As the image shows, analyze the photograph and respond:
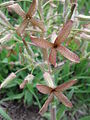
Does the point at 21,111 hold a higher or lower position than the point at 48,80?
lower

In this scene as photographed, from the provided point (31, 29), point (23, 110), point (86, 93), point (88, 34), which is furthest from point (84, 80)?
point (31, 29)

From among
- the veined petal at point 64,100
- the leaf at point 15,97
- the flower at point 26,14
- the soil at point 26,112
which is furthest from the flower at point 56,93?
the soil at point 26,112

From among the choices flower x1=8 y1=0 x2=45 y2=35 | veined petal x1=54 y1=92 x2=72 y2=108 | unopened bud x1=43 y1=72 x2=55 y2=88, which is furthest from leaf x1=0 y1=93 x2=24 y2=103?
flower x1=8 y1=0 x2=45 y2=35

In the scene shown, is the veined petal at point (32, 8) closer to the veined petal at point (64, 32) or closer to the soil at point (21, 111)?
the veined petal at point (64, 32)

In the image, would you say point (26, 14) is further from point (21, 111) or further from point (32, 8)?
point (21, 111)

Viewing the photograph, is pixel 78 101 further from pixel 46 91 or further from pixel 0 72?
pixel 46 91

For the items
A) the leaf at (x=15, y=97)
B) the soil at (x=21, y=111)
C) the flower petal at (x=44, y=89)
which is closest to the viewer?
the flower petal at (x=44, y=89)

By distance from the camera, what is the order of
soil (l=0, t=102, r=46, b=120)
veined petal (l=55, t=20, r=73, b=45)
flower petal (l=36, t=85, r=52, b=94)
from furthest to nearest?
1. soil (l=0, t=102, r=46, b=120)
2. flower petal (l=36, t=85, r=52, b=94)
3. veined petal (l=55, t=20, r=73, b=45)

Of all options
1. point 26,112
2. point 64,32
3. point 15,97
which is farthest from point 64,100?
point 26,112

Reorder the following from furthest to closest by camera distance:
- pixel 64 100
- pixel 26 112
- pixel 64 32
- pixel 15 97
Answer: pixel 26 112 < pixel 15 97 < pixel 64 100 < pixel 64 32

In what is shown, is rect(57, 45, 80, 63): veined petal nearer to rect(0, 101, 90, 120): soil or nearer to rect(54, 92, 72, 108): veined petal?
rect(54, 92, 72, 108): veined petal

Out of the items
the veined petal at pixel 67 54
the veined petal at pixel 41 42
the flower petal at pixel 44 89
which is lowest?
the flower petal at pixel 44 89
